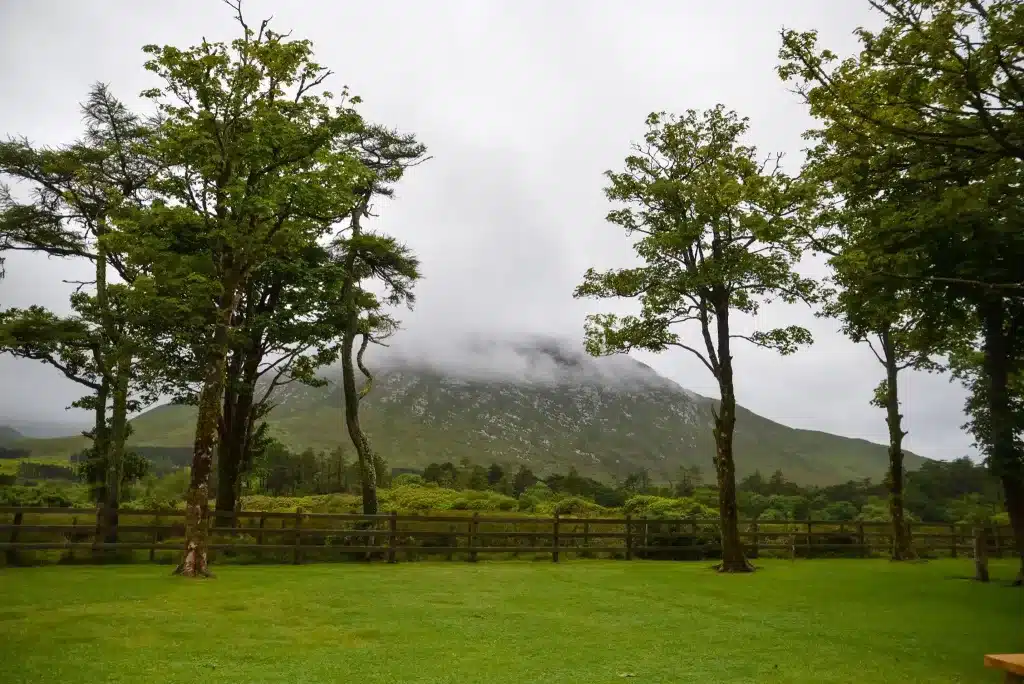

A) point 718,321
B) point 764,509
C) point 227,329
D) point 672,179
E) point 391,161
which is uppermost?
point 391,161

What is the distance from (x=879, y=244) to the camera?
32.8 feet

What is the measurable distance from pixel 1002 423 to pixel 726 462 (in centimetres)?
773

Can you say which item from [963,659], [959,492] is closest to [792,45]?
[963,659]

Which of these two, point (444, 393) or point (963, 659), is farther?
point (444, 393)

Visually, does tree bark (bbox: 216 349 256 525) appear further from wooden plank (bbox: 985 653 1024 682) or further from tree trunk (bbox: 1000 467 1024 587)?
wooden plank (bbox: 985 653 1024 682)

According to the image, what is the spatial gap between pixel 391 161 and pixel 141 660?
23.3m

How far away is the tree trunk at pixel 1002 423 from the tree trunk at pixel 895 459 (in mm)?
9956

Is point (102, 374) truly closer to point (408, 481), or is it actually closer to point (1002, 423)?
point (1002, 423)

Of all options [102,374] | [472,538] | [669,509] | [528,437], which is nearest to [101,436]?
[102,374]

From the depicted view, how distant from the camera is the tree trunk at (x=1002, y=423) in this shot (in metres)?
10.6

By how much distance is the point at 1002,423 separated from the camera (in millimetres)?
11188

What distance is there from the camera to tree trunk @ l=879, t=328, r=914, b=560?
71.0ft

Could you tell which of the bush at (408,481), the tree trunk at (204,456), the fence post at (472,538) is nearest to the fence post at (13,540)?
the tree trunk at (204,456)

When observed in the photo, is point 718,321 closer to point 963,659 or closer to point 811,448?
point 963,659
